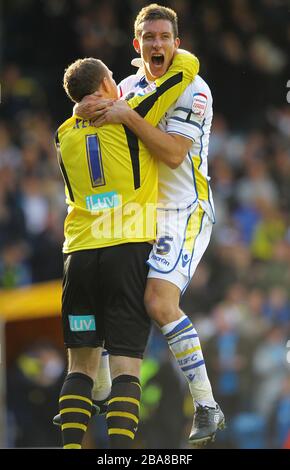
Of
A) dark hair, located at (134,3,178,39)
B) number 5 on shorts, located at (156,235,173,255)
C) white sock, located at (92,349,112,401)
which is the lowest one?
white sock, located at (92,349,112,401)

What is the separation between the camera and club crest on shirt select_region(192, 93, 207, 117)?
6887mm

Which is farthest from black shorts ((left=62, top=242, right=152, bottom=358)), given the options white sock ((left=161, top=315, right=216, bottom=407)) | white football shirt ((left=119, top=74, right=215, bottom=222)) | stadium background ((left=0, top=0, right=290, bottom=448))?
stadium background ((left=0, top=0, right=290, bottom=448))

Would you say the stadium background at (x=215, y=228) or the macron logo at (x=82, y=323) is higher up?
the stadium background at (x=215, y=228)

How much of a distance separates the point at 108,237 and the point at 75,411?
1065 mm

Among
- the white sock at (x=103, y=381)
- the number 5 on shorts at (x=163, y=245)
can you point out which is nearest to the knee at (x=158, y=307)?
the number 5 on shorts at (x=163, y=245)

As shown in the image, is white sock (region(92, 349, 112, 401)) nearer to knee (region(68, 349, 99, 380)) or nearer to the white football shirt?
knee (region(68, 349, 99, 380))

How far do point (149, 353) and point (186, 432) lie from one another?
3.78ft

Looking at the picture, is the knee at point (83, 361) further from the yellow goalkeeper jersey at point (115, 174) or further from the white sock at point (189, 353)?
the yellow goalkeeper jersey at point (115, 174)

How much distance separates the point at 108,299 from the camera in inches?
265

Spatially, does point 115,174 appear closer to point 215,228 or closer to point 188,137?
point 188,137

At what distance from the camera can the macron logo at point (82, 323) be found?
6785 mm

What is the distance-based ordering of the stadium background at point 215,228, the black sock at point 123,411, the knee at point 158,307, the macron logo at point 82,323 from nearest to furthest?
the black sock at point 123,411
the knee at point 158,307
the macron logo at point 82,323
the stadium background at point 215,228

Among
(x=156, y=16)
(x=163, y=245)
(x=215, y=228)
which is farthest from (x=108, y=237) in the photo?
(x=215, y=228)

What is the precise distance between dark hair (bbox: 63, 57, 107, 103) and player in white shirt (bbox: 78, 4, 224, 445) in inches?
7.6
